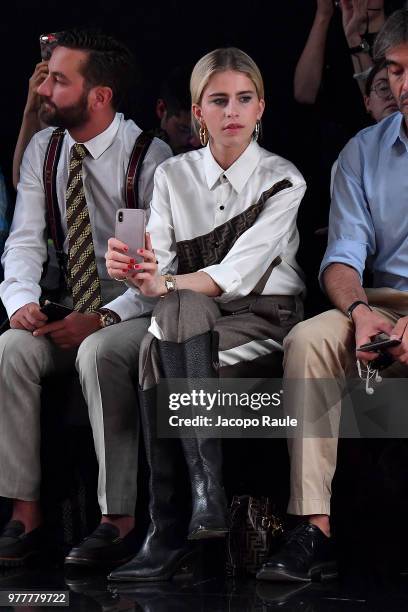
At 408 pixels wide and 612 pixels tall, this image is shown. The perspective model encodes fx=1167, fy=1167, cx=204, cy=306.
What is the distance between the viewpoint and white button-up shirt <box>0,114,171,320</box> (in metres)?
3.69

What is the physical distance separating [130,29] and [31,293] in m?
1.28

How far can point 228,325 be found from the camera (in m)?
3.24

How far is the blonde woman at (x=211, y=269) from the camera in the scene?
9.89ft

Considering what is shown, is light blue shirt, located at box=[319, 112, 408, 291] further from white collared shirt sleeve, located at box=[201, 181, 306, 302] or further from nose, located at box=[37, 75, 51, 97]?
nose, located at box=[37, 75, 51, 97]

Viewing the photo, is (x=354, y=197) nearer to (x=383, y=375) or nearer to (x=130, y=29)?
(x=383, y=375)

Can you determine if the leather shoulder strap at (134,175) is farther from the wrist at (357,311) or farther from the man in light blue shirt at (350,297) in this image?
the wrist at (357,311)

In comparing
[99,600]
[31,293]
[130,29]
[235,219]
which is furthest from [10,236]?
[99,600]

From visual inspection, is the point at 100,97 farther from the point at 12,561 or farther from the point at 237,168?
the point at 12,561

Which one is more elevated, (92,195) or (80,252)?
(92,195)

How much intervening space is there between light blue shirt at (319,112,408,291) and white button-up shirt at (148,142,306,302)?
13cm

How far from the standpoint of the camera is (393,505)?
10.7ft

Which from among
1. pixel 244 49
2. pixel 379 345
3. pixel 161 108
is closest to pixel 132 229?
pixel 379 345

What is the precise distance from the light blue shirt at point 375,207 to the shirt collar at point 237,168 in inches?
10.3

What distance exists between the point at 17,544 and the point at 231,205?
3.77 feet
